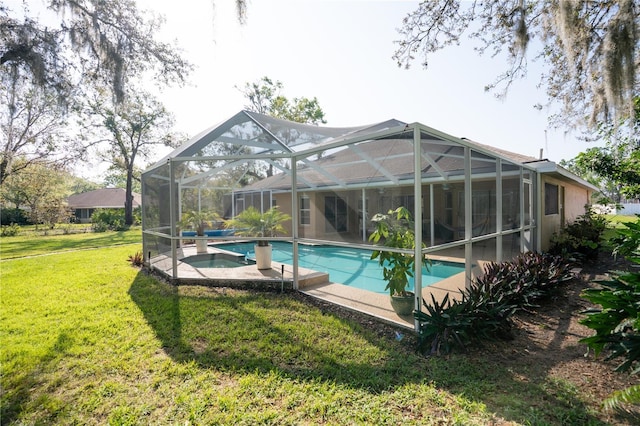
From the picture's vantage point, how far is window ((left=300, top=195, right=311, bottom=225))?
18.0 ft

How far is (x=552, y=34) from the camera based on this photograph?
206 inches

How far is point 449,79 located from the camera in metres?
6.48

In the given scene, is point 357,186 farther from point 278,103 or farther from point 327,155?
point 278,103

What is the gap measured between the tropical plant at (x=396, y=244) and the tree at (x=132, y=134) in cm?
2647

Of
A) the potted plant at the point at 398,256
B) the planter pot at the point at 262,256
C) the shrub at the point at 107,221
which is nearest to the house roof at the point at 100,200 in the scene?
the shrub at the point at 107,221

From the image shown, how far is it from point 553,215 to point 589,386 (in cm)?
830

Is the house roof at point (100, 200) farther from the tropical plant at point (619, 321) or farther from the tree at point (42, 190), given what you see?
the tropical plant at point (619, 321)

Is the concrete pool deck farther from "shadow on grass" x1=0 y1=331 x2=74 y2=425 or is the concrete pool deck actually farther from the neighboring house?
the neighboring house

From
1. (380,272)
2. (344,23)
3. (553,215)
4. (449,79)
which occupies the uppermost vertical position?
(344,23)

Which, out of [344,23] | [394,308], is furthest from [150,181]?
[394,308]

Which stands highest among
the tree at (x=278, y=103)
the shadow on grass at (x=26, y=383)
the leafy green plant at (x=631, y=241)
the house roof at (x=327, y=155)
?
the tree at (x=278, y=103)

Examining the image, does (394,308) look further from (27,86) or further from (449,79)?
(27,86)

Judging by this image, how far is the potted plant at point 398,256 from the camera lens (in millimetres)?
3941

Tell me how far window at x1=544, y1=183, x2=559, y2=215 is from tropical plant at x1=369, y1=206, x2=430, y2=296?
21.4ft
